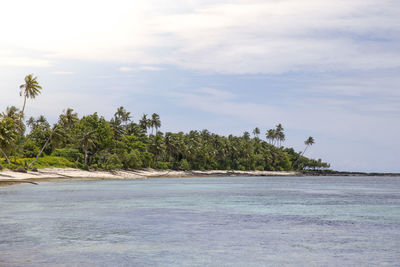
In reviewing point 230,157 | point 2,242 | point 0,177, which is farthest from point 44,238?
point 230,157

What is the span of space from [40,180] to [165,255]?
69290 mm

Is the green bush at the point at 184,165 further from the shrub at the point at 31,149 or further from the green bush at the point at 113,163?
the shrub at the point at 31,149

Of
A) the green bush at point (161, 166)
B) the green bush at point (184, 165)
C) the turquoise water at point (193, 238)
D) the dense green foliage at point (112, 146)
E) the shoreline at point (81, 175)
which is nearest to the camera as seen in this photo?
the turquoise water at point (193, 238)

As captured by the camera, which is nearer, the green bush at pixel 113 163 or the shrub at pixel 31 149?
the shrub at pixel 31 149

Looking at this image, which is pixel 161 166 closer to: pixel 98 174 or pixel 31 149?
pixel 98 174

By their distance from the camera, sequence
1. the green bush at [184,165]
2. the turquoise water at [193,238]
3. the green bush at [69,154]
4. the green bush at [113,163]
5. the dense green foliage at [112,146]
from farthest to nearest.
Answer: the green bush at [184,165]
the green bush at [113,163]
the green bush at [69,154]
the dense green foliage at [112,146]
the turquoise water at [193,238]

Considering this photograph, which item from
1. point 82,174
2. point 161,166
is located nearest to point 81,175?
point 82,174

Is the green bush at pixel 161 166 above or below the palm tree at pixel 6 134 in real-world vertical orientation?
below

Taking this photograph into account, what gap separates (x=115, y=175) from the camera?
110875 mm

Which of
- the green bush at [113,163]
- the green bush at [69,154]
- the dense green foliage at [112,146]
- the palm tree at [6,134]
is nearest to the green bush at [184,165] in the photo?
the dense green foliage at [112,146]

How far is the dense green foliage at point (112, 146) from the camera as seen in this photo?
94.6 meters

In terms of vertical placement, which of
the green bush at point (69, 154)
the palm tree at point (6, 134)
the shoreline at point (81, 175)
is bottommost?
the shoreline at point (81, 175)

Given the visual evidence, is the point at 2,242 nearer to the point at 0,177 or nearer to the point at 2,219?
the point at 2,219

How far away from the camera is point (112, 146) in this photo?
120562 millimetres
